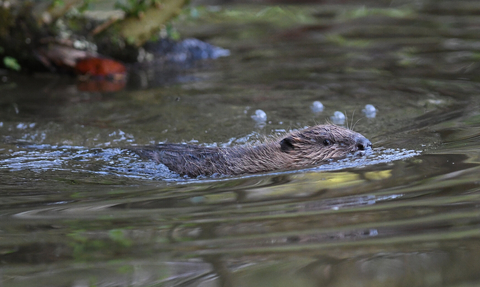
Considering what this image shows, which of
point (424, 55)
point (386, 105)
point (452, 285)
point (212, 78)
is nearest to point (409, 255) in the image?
point (452, 285)

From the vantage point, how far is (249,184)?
4.25m

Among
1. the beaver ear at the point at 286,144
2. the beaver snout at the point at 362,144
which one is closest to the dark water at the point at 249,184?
the beaver snout at the point at 362,144

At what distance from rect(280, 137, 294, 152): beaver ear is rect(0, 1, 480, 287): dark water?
45 cm

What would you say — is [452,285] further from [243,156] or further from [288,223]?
[243,156]

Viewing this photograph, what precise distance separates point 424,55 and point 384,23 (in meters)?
3.10

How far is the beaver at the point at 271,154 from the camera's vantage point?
16.0 ft

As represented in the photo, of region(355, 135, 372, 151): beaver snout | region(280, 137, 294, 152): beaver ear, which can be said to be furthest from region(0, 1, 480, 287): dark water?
region(280, 137, 294, 152): beaver ear

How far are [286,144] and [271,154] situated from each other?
17 cm

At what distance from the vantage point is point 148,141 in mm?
6102

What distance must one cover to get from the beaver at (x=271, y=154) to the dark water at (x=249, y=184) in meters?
0.17

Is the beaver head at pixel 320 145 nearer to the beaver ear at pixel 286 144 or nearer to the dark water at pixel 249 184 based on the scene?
the beaver ear at pixel 286 144

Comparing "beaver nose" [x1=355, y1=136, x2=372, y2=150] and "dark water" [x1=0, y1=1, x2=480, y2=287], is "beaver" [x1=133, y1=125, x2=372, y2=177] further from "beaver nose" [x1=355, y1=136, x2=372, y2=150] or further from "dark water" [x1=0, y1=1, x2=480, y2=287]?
"dark water" [x1=0, y1=1, x2=480, y2=287]

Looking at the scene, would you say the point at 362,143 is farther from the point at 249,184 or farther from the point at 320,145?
the point at 249,184

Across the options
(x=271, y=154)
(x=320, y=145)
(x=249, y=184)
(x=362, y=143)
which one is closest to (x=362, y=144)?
(x=362, y=143)
